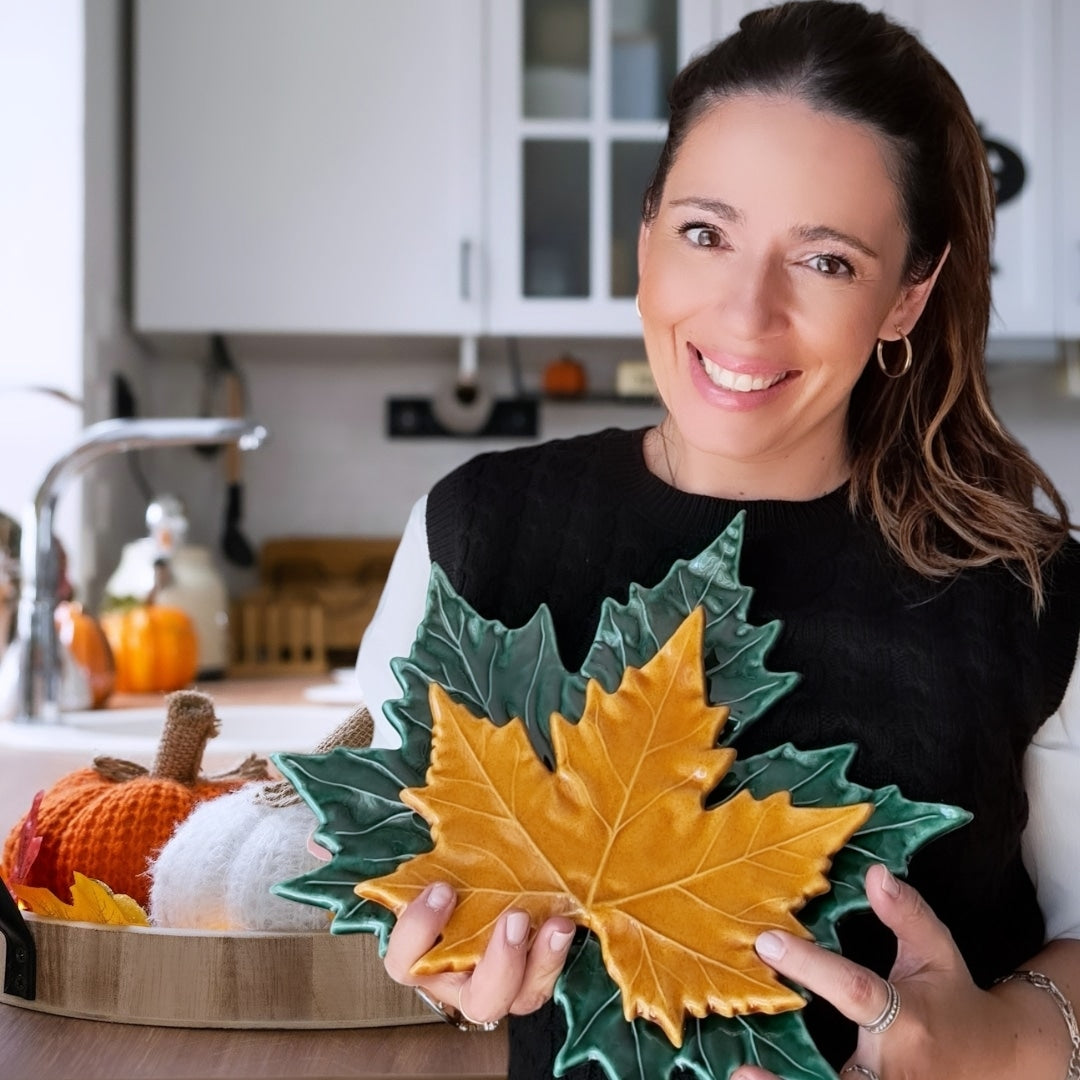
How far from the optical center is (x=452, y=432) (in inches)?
105

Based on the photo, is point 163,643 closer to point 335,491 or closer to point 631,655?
point 335,491

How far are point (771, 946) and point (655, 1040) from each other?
0.25 feet

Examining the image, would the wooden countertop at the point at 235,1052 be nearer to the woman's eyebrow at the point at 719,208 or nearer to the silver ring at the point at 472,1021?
the silver ring at the point at 472,1021

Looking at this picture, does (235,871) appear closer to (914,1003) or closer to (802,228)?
(914,1003)

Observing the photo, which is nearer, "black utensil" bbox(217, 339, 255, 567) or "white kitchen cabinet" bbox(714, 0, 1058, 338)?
"white kitchen cabinet" bbox(714, 0, 1058, 338)

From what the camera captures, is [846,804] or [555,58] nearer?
[846,804]

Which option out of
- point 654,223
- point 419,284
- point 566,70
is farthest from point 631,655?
point 566,70

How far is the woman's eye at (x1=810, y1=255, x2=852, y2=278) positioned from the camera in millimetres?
812

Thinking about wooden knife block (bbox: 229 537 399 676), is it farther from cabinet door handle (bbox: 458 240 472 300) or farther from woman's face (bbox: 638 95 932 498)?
woman's face (bbox: 638 95 932 498)

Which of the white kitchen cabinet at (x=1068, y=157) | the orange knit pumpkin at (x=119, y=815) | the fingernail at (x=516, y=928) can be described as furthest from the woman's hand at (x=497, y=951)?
the white kitchen cabinet at (x=1068, y=157)

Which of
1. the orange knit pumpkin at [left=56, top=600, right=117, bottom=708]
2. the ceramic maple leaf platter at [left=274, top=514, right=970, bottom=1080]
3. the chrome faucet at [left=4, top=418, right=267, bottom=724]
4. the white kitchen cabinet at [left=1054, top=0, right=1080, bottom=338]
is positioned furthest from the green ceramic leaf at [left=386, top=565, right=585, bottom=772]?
the white kitchen cabinet at [left=1054, top=0, right=1080, bottom=338]

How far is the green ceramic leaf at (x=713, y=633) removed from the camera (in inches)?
28.7

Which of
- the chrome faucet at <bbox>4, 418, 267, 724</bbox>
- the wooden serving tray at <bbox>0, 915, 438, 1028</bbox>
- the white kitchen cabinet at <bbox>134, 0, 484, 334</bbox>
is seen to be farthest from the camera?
the white kitchen cabinet at <bbox>134, 0, 484, 334</bbox>

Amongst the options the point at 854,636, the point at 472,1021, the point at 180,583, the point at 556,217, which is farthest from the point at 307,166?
the point at 472,1021
